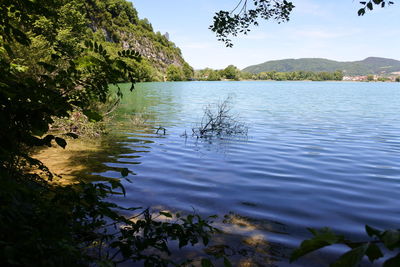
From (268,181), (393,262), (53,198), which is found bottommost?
(268,181)

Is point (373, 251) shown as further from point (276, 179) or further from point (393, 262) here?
point (276, 179)

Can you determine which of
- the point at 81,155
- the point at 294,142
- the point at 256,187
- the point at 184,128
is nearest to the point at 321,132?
the point at 294,142

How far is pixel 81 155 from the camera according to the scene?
37.6 feet

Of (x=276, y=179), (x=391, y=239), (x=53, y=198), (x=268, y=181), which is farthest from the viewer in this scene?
(x=276, y=179)

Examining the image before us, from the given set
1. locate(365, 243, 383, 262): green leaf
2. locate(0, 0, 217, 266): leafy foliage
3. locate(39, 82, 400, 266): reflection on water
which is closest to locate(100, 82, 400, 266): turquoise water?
locate(39, 82, 400, 266): reflection on water

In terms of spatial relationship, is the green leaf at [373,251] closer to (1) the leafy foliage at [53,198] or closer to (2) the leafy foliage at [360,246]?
(2) the leafy foliage at [360,246]

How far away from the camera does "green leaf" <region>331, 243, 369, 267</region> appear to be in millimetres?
877

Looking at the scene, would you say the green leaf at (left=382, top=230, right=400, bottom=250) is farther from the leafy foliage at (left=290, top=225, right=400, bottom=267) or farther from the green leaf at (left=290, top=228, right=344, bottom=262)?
the green leaf at (left=290, top=228, right=344, bottom=262)

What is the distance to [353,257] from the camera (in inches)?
35.1

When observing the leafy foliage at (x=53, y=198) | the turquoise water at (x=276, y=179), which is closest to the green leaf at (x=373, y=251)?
the leafy foliage at (x=53, y=198)

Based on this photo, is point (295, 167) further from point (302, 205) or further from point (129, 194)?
point (129, 194)

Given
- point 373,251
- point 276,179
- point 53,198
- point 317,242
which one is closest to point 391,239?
point 373,251

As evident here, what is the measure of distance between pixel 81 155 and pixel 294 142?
31.9 feet

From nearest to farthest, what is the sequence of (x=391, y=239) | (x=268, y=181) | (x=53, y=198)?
(x=391, y=239)
(x=53, y=198)
(x=268, y=181)
